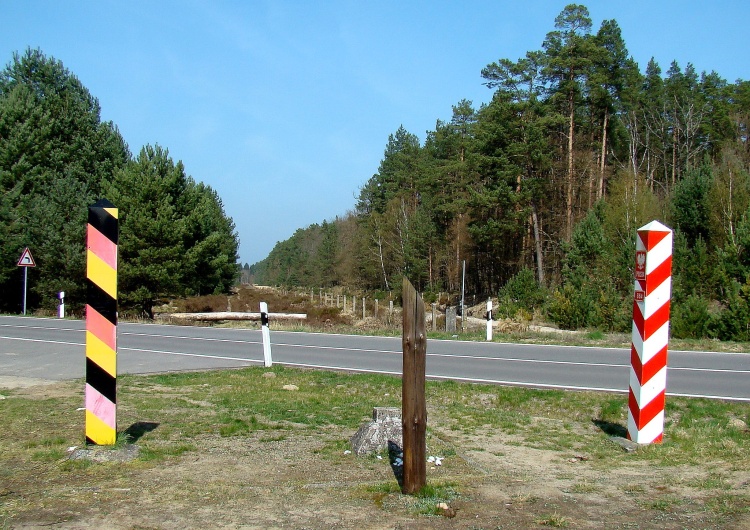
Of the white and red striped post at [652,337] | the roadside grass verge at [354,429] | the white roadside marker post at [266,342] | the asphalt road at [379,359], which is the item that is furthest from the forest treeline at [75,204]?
the white and red striped post at [652,337]

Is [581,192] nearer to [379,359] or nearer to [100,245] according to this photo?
[379,359]

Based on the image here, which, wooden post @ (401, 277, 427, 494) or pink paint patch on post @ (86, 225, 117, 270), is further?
pink paint patch on post @ (86, 225, 117, 270)

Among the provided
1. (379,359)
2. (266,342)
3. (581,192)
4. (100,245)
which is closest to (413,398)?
(100,245)

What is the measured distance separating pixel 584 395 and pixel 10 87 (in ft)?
162

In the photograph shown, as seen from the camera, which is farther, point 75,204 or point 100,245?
point 75,204

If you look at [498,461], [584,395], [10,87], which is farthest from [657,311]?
[10,87]

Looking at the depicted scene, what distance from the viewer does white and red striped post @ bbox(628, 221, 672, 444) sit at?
6.90 metres

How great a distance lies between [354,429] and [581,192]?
143 ft

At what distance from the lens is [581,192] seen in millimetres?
47938

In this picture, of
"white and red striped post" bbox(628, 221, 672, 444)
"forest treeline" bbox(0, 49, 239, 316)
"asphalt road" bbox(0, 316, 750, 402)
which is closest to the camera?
"white and red striped post" bbox(628, 221, 672, 444)

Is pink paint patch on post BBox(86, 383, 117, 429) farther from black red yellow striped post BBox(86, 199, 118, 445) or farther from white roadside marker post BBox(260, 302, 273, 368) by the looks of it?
white roadside marker post BBox(260, 302, 273, 368)

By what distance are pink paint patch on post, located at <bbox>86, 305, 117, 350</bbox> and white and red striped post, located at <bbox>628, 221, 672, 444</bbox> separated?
4946mm

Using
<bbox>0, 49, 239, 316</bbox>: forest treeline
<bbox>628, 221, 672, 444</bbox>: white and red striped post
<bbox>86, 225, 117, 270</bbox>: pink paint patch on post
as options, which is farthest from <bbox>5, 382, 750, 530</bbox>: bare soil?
<bbox>0, 49, 239, 316</bbox>: forest treeline

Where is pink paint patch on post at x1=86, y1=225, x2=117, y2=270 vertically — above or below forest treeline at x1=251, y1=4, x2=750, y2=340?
below
